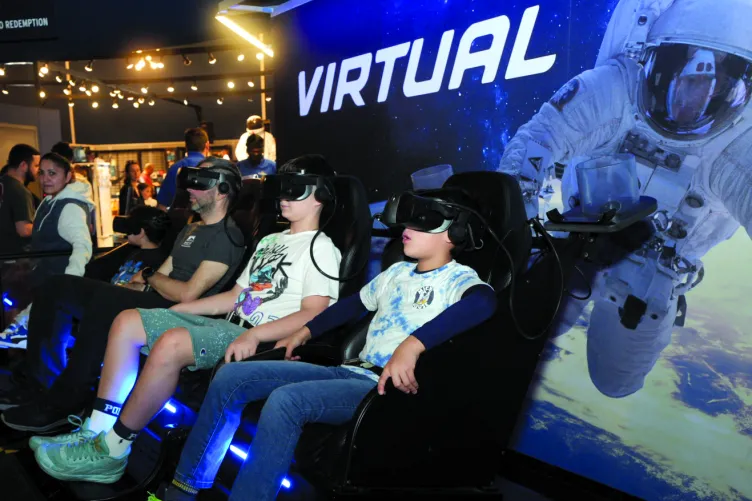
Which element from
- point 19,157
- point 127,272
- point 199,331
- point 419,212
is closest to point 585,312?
point 419,212

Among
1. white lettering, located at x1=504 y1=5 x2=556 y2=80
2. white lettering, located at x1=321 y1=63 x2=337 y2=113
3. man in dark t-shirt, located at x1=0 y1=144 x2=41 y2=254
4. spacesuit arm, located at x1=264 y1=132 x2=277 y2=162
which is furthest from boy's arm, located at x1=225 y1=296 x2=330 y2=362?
spacesuit arm, located at x1=264 y1=132 x2=277 y2=162

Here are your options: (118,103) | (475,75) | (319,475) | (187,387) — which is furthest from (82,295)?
(118,103)

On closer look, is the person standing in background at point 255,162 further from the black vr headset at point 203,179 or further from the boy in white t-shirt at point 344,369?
the boy in white t-shirt at point 344,369

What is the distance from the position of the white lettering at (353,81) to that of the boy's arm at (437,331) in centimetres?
221

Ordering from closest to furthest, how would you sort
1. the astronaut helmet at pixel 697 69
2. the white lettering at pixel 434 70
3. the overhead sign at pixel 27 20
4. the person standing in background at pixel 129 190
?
1. the astronaut helmet at pixel 697 69
2. the white lettering at pixel 434 70
3. the overhead sign at pixel 27 20
4. the person standing in background at pixel 129 190

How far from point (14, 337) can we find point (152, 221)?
1003mm

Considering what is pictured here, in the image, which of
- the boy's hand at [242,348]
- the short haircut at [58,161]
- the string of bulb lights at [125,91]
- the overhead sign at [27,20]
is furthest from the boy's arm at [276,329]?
the string of bulb lights at [125,91]

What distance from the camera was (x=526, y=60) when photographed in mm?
2602

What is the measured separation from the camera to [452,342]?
5.37 ft

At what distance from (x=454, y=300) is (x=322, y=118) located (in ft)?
8.27

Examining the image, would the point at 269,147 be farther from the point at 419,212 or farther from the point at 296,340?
the point at 419,212

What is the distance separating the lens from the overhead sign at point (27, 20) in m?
4.34

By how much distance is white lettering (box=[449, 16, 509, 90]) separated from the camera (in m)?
2.70

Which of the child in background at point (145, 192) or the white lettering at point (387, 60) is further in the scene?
the child in background at point (145, 192)
